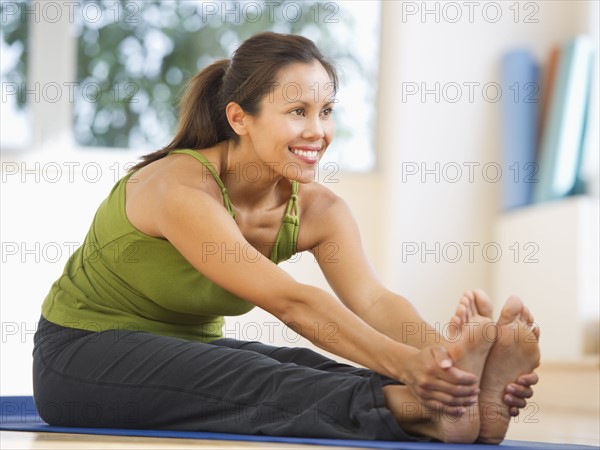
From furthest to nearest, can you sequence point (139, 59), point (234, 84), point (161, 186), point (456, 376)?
point (139, 59) < point (234, 84) < point (161, 186) < point (456, 376)

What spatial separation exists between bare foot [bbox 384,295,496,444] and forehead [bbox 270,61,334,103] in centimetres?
61

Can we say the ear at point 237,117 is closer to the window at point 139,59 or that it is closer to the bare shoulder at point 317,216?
the bare shoulder at point 317,216

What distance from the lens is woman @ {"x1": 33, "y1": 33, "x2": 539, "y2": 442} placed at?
1678mm

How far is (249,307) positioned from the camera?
2148mm

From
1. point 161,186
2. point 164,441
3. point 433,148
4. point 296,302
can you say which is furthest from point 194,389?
point 433,148

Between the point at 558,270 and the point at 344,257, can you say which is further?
the point at 558,270

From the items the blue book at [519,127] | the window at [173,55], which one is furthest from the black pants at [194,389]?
the blue book at [519,127]

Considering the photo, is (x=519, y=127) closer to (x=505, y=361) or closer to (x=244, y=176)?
(x=244, y=176)

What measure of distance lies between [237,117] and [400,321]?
0.57 metres

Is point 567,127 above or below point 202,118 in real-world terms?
below

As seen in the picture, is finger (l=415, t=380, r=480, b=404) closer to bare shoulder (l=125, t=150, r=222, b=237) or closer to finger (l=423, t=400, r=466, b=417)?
finger (l=423, t=400, r=466, b=417)

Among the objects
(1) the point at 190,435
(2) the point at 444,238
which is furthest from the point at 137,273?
(2) the point at 444,238

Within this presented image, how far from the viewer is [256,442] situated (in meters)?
1.65

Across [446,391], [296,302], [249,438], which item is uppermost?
[296,302]
